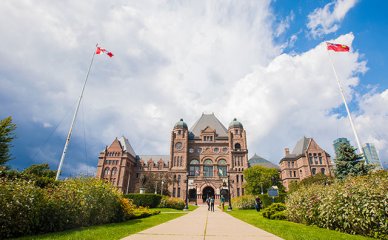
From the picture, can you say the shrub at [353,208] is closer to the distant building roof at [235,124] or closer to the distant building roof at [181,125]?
the distant building roof at [235,124]

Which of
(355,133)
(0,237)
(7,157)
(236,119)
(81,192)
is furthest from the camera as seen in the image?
(236,119)

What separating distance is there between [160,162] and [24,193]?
6091 centimetres

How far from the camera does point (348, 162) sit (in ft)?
77.2

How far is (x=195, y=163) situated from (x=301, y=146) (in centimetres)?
3397

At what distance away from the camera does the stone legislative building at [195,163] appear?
5234 centimetres

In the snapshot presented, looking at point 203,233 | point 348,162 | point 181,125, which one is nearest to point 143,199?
point 203,233

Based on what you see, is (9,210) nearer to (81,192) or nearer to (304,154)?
(81,192)

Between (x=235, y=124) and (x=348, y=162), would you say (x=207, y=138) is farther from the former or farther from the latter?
(x=348, y=162)

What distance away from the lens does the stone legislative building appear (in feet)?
172

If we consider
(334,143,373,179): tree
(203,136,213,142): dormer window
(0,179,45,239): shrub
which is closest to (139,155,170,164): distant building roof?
(203,136,213,142): dormer window

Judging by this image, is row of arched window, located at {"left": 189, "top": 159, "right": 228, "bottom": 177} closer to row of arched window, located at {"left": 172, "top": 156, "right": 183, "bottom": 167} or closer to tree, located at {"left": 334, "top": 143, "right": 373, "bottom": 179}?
row of arched window, located at {"left": 172, "top": 156, "right": 183, "bottom": 167}

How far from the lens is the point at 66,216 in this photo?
7.81 meters

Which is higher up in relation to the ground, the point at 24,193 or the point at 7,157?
the point at 7,157

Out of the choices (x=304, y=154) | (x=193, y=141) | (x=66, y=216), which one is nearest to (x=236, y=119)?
(x=193, y=141)
